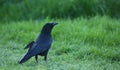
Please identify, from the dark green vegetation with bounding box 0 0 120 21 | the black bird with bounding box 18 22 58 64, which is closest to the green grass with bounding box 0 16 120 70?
the black bird with bounding box 18 22 58 64

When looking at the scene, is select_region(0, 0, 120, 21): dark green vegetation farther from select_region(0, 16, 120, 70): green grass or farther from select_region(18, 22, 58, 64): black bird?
select_region(18, 22, 58, 64): black bird

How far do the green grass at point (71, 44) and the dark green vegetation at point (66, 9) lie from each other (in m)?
0.56

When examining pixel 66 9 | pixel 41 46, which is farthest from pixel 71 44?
pixel 66 9

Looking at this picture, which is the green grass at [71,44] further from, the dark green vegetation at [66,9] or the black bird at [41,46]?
the dark green vegetation at [66,9]

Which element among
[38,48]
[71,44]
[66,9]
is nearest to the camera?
[38,48]

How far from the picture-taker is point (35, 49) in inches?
298

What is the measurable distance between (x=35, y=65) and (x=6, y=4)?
5.52 metres

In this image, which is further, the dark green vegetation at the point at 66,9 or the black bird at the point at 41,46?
the dark green vegetation at the point at 66,9

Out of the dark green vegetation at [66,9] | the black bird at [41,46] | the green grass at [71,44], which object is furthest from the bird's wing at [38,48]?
the dark green vegetation at [66,9]

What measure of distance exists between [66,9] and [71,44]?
259 centimetres

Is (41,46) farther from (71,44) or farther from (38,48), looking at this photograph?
(71,44)

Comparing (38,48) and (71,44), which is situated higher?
(38,48)

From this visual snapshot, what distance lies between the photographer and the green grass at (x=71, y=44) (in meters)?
7.67

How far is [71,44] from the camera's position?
9.34 m
